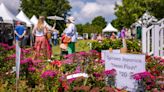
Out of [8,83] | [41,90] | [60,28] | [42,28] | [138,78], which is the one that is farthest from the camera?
[60,28]

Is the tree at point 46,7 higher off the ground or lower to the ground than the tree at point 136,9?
higher

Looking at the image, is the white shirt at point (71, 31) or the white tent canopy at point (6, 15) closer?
the white shirt at point (71, 31)

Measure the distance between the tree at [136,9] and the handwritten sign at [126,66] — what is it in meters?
30.3

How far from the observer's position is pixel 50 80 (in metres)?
6.14

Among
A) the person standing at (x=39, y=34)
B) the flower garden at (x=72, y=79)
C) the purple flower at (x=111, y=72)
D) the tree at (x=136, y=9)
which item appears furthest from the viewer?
the tree at (x=136, y=9)

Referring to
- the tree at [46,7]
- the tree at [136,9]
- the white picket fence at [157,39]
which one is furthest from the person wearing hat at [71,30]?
the tree at [46,7]

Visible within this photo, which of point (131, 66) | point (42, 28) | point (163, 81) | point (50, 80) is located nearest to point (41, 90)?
point (50, 80)

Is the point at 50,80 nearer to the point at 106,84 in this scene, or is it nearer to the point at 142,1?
the point at 106,84

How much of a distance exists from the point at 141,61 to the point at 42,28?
23.9 ft

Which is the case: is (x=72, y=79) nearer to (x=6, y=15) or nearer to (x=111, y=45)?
(x=111, y=45)

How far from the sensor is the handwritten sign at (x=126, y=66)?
19.1ft

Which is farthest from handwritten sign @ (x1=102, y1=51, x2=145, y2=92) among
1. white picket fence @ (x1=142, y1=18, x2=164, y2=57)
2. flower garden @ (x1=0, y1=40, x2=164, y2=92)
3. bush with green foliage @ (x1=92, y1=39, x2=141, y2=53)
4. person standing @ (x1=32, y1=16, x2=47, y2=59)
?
bush with green foliage @ (x1=92, y1=39, x2=141, y2=53)

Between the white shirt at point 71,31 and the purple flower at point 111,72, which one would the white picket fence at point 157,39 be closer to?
the white shirt at point 71,31

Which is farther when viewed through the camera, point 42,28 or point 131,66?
point 42,28
